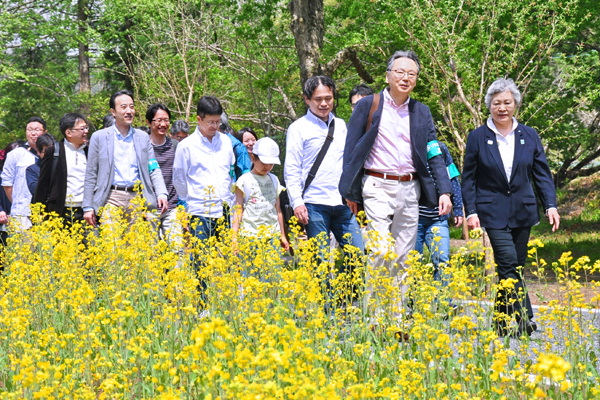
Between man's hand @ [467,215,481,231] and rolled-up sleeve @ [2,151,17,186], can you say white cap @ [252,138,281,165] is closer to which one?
man's hand @ [467,215,481,231]

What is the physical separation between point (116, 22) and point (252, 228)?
92.0 ft

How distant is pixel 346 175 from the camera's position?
527 centimetres

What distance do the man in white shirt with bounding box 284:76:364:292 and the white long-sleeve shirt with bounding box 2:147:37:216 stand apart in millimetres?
4109

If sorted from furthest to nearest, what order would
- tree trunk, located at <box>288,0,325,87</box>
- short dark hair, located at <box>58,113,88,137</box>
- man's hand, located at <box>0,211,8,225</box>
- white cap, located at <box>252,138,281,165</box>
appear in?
tree trunk, located at <box>288,0,325,87</box>
man's hand, located at <box>0,211,8,225</box>
short dark hair, located at <box>58,113,88,137</box>
white cap, located at <box>252,138,281,165</box>

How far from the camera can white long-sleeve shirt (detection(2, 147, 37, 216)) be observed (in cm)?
870

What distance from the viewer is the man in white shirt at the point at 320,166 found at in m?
6.15

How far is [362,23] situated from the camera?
55.1ft

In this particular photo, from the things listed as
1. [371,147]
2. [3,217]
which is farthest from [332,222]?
[3,217]

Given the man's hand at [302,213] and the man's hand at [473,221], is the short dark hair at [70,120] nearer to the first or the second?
the man's hand at [302,213]

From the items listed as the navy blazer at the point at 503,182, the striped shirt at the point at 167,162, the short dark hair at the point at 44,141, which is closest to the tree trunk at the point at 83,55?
the short dark hair at the point at 44,141

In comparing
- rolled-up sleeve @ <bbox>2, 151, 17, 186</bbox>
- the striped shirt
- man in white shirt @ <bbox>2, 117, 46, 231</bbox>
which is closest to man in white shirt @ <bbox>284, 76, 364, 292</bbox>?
the striped shirt

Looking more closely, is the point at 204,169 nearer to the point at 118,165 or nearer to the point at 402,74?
the point at 118,165

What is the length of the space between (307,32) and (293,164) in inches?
219

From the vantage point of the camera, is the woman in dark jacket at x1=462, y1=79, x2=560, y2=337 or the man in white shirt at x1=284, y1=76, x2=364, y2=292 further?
the man in white shirt at x1=284, y1=76, x2=364, y2=292
